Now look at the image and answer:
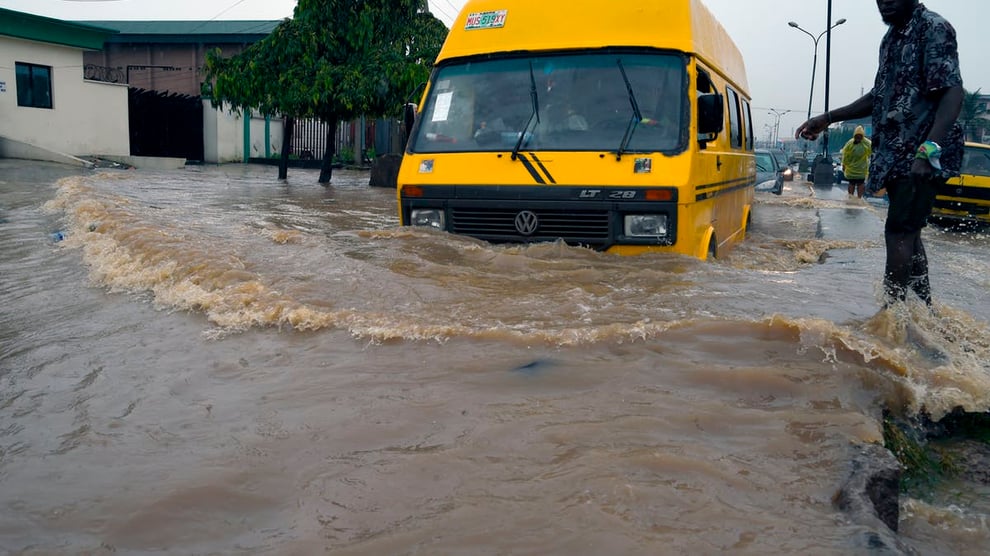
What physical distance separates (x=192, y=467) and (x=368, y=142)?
30.2 meters

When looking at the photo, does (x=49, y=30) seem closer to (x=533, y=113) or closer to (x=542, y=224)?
(x=533, y=113)

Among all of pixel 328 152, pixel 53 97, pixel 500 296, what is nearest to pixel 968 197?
pixel 500 296

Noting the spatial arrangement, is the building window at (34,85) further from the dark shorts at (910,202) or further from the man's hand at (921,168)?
the man's hand at (921,168)

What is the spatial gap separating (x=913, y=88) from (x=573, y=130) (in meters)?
2.11

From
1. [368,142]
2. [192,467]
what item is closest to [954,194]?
[192,467]

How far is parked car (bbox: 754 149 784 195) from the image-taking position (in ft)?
54.6

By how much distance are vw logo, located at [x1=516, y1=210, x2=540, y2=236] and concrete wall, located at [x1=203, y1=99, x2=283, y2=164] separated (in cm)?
2426

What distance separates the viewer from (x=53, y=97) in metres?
22.8

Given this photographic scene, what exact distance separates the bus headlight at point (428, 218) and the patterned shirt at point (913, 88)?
8.88 feet

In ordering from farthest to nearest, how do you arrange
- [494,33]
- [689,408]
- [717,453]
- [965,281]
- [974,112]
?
1. [974,112]
2. [965,281]
3. [494,33]
4. [689,408]
5. [717,453]

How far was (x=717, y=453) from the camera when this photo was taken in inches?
97.1

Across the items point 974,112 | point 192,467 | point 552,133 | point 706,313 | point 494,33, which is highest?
point 974,112

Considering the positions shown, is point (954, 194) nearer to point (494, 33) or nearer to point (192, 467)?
point (494, 33)

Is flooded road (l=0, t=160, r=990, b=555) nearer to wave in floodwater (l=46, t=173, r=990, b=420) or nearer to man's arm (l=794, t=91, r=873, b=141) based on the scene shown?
wave in floodwater (l=46, t=173, r=990, b=420)
